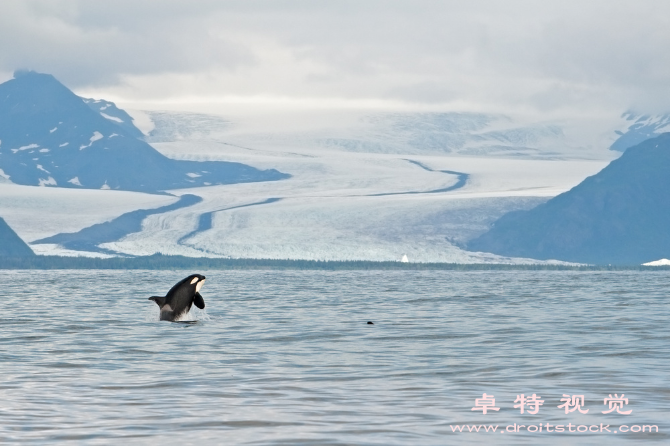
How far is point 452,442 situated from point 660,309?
2697 centimetres

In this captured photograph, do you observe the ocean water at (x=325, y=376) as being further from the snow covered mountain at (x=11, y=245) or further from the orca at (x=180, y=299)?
the snow covered mountain at (x=11, y=245)

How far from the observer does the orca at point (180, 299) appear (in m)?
29.3

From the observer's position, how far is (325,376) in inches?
701

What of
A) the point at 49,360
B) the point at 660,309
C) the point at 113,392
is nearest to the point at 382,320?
the point at 660,309

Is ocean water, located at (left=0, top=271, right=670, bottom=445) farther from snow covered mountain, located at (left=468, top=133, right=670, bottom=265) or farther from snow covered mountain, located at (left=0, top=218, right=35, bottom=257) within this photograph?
snow covered mountain, located at (left=468, top=133, right=670, bottom=265)

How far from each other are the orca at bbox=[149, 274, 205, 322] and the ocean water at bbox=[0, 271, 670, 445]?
2.21ft

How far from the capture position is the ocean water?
506 inches

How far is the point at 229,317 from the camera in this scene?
33.1 metres

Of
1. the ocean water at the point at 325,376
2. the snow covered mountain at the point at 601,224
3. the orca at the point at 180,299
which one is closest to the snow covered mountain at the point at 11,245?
the snow covered mountain at the point at 601,224

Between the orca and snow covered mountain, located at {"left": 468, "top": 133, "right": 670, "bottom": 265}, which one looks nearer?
the orca

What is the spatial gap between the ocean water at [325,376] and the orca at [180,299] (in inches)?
26.5

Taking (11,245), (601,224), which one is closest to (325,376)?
(11,245)

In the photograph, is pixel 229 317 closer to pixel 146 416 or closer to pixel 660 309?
pixel 660 309

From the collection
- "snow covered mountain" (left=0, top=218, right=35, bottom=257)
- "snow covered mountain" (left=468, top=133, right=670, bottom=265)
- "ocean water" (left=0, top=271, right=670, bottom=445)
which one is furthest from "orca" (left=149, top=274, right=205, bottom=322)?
"snow covered mountain" (left=468, top=133, right=670, bottom=265)
